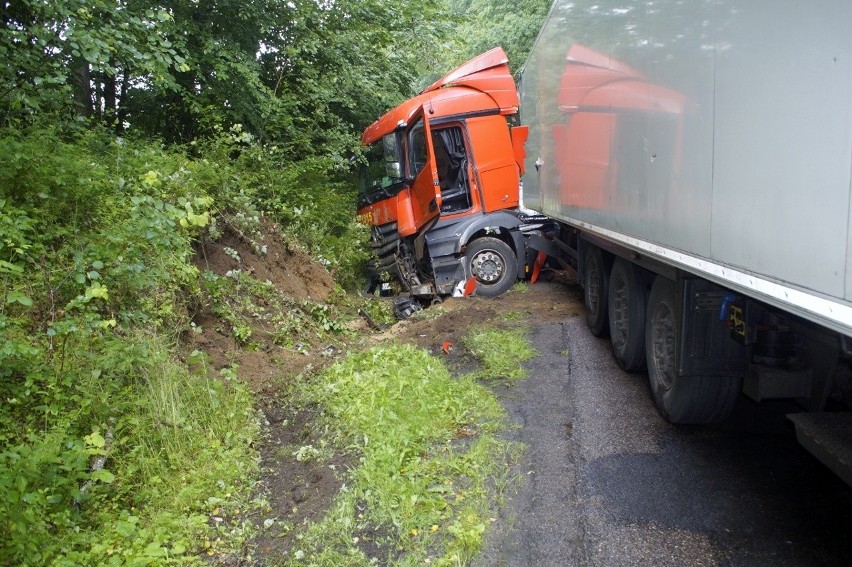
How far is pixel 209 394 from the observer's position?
509cm

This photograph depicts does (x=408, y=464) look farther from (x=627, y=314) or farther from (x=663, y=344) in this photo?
(x=627, y=314)

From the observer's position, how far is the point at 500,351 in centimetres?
692

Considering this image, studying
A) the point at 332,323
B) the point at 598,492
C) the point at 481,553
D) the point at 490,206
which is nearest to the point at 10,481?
the point at 481,553

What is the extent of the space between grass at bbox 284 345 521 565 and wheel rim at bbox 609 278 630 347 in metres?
1.51

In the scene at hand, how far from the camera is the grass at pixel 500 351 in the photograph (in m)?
6.31

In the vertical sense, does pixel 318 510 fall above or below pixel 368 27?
below

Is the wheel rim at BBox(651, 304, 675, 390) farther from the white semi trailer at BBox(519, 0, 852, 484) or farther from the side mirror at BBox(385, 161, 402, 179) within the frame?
the side mirror at BBox(385, 161, 402, 179)

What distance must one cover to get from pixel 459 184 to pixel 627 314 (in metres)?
5.37

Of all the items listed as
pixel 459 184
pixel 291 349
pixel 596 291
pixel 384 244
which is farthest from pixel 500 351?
pixel 384 244

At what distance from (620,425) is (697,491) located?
3.51 ft

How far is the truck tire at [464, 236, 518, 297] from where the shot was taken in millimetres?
11000

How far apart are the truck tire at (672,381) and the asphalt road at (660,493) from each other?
176mm

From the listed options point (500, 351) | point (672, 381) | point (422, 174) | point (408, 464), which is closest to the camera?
point (408, 464)

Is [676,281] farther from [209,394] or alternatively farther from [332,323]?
[332,323]
